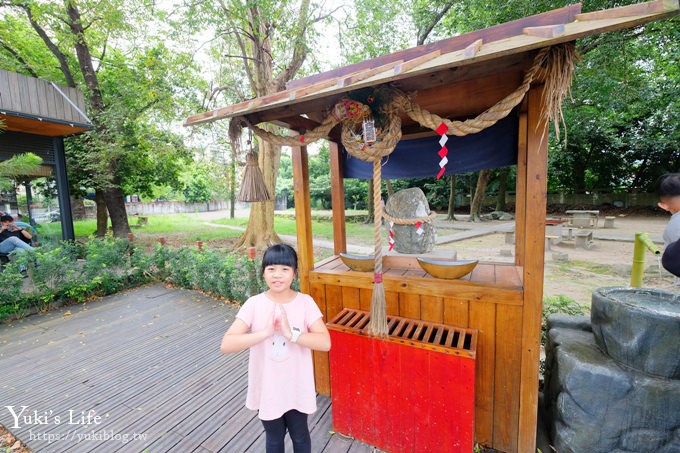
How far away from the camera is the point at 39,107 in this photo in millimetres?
5078

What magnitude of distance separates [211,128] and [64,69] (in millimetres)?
3830

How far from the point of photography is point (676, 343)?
1.49 m

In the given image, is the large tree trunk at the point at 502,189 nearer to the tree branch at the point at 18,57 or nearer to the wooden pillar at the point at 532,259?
the wooden pillar at the point at 532,259

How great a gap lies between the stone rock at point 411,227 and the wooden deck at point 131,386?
2033 millimetres

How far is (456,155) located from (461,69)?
1.38m

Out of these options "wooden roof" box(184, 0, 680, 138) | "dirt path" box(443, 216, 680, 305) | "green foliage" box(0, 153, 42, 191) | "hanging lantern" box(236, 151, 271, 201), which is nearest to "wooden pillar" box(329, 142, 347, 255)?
"wooden roof" box(184, 0, 680, 138)

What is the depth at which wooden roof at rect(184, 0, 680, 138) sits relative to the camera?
1.16 m

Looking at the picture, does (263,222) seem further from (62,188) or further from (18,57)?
(18,57)

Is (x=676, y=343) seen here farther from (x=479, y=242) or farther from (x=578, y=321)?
(x=479, y=242)

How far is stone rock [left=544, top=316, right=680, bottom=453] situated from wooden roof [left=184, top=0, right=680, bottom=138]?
67.8 inches

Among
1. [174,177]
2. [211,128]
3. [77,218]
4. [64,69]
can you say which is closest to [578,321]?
[211,128]

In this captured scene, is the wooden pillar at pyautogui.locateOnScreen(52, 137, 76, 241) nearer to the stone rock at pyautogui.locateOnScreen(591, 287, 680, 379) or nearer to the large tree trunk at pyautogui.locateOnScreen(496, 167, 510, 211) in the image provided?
the stone rock at pyautogui.locateOnScreen(591, 287, 680, 379)

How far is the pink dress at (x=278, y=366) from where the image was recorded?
143 centimetres

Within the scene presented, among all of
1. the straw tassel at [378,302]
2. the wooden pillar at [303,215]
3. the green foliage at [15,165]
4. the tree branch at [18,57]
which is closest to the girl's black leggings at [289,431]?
the straw tassel at [378,302]
